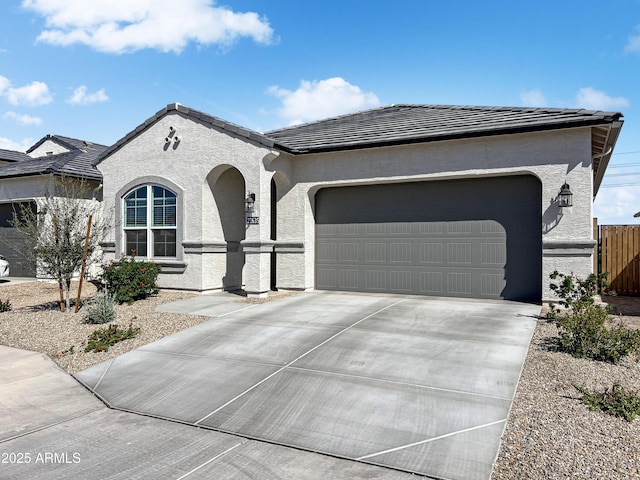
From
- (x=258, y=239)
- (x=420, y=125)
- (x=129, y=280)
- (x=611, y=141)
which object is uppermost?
(x=420, y=125)

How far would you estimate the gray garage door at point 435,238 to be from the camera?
398 inches

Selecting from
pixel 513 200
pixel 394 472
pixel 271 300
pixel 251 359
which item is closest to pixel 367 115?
pixel 513 200

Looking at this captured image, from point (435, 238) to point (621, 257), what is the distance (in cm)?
644

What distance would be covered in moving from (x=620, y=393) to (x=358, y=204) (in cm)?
795

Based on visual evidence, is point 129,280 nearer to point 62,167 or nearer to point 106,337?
point 106,337

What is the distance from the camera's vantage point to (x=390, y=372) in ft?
18.4

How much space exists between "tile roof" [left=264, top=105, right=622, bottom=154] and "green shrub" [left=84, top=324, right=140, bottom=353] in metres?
5.72

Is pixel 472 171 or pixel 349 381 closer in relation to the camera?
pixel 349 381

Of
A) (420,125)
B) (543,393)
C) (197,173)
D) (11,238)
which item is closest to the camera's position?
(543,393)

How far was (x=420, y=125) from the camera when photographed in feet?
36.8

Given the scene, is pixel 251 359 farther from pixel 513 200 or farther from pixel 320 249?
pixel 513 200

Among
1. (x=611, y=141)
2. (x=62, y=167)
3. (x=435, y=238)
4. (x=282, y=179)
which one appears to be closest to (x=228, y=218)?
(x=282, y=179)

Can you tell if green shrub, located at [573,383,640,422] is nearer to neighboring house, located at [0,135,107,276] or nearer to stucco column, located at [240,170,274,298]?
stucco column, located at [240,170,274,298]

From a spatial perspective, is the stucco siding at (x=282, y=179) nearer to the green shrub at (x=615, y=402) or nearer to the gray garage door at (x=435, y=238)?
the gray garage door at (x=435, y=238)
